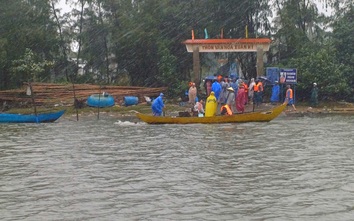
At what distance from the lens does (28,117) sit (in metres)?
26.5

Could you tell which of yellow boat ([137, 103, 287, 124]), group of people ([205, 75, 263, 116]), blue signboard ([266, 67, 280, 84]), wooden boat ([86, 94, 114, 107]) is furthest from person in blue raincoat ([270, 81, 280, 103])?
wooden boat ([86, 94, 114, 107])

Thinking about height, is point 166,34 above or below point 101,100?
above

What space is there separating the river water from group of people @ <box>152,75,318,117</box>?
11.6ft

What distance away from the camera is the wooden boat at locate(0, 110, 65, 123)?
26469 mm

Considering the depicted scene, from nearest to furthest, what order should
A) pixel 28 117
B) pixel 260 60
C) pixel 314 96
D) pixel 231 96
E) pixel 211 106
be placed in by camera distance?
1. pixel 211 106
2. pixel 231 96
3. pixel 28 117
4. pixel 314 96
5. pixel 260 60

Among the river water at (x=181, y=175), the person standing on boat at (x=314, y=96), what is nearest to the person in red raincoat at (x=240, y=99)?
the person standing on boat at (x=314, y=96)

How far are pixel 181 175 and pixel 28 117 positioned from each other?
52.2ft

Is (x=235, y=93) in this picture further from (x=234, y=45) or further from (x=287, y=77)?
(x=234, y=45)

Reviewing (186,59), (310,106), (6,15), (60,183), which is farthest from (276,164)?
(6,15)

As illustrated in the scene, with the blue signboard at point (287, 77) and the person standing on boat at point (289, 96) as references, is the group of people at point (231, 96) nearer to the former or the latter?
the person standing on boat at point (289, 96)

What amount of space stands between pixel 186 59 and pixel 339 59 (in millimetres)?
9855

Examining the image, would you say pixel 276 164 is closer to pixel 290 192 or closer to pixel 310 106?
pixel 290 192

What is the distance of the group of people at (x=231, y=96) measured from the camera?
2473cm

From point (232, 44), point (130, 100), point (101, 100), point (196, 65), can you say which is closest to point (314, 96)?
point (232, 44)
